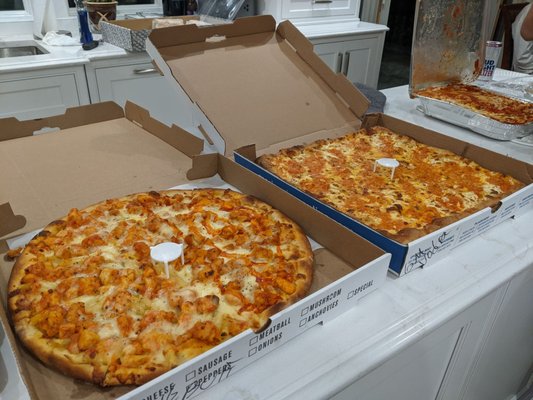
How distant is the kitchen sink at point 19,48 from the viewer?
9.00 feet

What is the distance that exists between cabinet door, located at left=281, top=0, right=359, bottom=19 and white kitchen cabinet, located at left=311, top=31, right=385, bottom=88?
0.26m

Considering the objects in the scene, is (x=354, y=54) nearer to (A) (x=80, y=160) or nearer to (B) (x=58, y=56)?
(B) (x=58, y=56)

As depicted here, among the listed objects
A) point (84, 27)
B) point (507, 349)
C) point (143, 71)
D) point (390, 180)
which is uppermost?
point (84, 27)

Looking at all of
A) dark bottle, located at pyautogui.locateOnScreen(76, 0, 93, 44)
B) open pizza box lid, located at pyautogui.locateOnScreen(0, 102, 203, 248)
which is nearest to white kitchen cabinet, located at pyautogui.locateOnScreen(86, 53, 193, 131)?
dark bottle, located at pyautogui.locateOnScreen(76, 0, 93, 44)

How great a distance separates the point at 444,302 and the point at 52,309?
0.72 m

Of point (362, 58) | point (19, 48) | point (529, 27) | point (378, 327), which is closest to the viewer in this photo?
point (378, 327)

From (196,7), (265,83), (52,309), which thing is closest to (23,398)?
(52,309)

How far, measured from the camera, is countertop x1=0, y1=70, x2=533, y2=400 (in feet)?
2.27

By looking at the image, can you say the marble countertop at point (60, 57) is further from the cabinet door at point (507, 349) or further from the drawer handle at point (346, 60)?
the cabinet door at point (507, 349)

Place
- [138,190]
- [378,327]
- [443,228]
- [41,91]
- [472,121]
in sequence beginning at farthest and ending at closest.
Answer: [41,91] → [472,121] → [138,190] → [443,228] → [378,327]

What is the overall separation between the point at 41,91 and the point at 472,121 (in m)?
2.05

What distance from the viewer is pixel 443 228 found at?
92cm

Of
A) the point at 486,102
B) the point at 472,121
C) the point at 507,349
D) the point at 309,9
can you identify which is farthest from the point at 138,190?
the point at 309,9

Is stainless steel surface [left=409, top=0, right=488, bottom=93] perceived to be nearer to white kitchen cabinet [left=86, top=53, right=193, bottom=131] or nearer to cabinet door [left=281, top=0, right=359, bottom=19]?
white kitchen cabinet [left=86, top=53, right=193, bottom=131]
